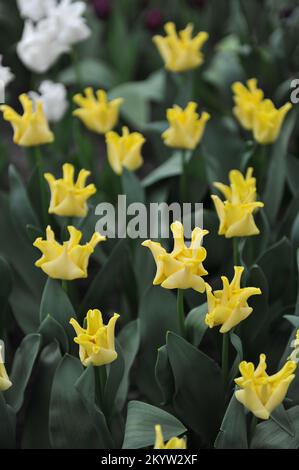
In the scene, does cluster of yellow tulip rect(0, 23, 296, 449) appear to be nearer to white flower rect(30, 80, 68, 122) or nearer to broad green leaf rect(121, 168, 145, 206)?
broad green leaf rect(121, 168, 145, 206)

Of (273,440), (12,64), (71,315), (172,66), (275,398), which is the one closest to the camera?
(275,398)

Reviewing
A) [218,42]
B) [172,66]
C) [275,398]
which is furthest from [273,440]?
[218,42]

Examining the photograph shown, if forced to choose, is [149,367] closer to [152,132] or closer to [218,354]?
[218,354]

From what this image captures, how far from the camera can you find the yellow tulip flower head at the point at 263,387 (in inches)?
46.2

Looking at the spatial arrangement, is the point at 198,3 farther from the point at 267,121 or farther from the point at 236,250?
the point at 236,250

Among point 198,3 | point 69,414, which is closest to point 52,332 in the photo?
point 69,414

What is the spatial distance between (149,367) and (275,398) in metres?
0.48

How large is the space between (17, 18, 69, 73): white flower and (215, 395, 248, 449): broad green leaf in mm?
1144

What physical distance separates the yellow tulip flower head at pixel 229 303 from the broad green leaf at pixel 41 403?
34 centimetres

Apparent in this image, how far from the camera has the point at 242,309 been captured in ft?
4.14

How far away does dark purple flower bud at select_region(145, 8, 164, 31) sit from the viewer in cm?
270

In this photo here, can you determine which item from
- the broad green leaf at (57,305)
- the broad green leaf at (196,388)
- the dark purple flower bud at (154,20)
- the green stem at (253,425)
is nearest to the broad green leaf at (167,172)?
the broad green leaf at (57,305)

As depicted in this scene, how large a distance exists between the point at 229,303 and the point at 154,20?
1.64 metres

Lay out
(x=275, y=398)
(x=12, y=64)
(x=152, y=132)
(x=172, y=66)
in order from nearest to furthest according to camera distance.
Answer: (x=275, y=398), (x=172, y=66), (x=152, y=132), (x=12, y=64)
